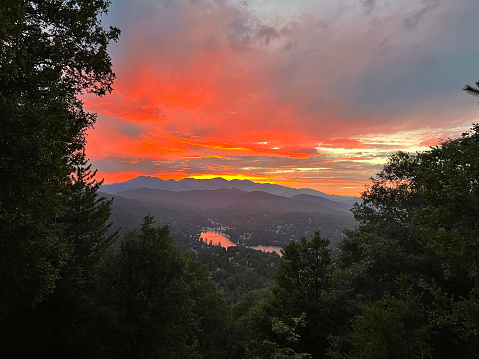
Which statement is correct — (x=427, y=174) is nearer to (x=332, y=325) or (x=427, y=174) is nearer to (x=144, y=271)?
(x=332, y=325)

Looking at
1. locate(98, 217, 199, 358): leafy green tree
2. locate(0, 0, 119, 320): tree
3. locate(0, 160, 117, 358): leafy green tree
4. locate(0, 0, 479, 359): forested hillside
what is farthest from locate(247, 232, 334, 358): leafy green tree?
locate(0, 0, 119, 320): tree

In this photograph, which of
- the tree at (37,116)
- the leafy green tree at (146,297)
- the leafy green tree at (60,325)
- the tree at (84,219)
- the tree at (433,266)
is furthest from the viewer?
the tree at (84,219)

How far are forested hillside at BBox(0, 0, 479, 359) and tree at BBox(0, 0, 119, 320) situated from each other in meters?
0.04

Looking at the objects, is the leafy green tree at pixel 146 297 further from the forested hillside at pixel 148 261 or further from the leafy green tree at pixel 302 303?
the leafy green tree at pixel 302 303

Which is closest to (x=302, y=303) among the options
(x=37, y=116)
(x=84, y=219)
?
(x=37, y=116)

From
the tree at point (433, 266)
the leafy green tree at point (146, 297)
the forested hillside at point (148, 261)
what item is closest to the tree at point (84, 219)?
the forested hillside at point (148, 261)

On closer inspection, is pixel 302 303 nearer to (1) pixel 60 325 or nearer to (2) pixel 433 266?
(2) pixel 433 266

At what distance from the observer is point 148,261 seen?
646 inches

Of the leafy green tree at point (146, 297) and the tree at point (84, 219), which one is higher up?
the tree at point (84, 219)

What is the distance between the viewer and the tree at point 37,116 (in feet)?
20.4

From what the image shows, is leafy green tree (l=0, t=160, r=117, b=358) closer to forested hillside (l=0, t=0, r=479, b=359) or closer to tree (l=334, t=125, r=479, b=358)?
forested hillside (l=0, t=0, r=479, b=359)

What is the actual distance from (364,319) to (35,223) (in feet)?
39.7

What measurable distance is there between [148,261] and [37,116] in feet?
41.8

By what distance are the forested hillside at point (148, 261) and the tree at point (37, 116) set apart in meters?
0.04
